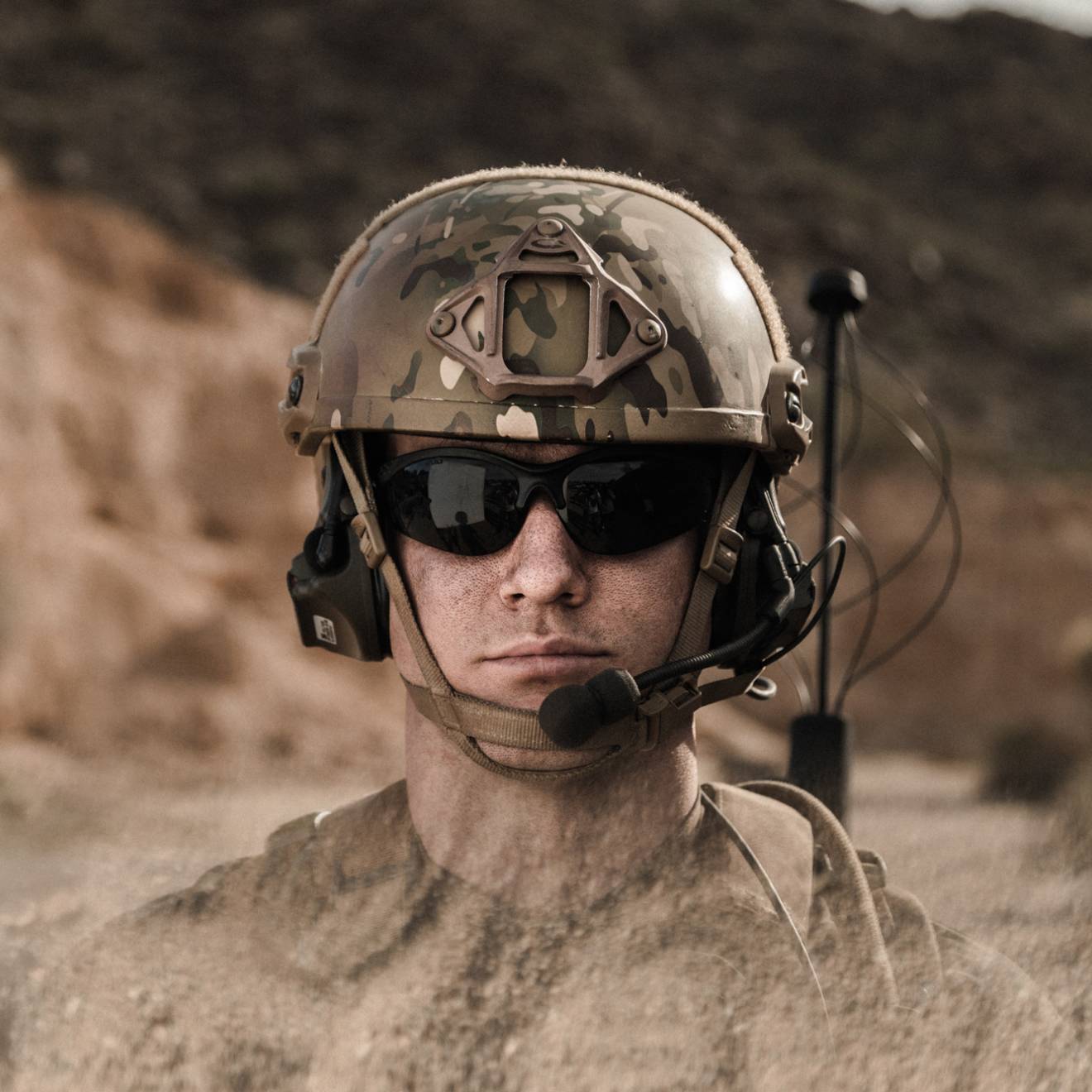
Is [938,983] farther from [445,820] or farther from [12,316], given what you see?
[12,316]

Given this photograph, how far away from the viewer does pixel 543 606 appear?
6.83ft

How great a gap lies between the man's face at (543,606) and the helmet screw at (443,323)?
0.17 m

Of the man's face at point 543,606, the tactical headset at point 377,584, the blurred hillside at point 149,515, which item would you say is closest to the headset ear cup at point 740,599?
the tactical headset at point 377,584

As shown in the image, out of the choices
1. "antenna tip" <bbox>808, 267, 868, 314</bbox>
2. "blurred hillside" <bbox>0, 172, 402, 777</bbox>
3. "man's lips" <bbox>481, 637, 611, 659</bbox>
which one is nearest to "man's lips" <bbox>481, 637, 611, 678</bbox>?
"man's lips" <bbox>481, 637, 611, 659</bbox>

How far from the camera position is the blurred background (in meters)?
9.42

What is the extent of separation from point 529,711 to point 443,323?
616mm

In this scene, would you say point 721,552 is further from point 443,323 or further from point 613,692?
point 443,323

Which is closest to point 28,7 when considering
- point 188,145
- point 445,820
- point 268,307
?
point 188,145

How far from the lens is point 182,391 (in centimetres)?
1202

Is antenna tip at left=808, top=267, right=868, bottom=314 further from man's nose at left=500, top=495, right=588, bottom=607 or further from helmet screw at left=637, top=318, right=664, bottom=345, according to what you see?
man's nose at left=500, top=495, right=588, bottom=607

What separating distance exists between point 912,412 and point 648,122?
8022 mm

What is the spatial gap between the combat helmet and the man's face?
0.03m

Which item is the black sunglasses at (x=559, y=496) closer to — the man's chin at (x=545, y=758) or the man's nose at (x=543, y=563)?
the man's nose at (x=543, y=563)

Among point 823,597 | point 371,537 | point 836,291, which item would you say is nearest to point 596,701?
point 371,537
